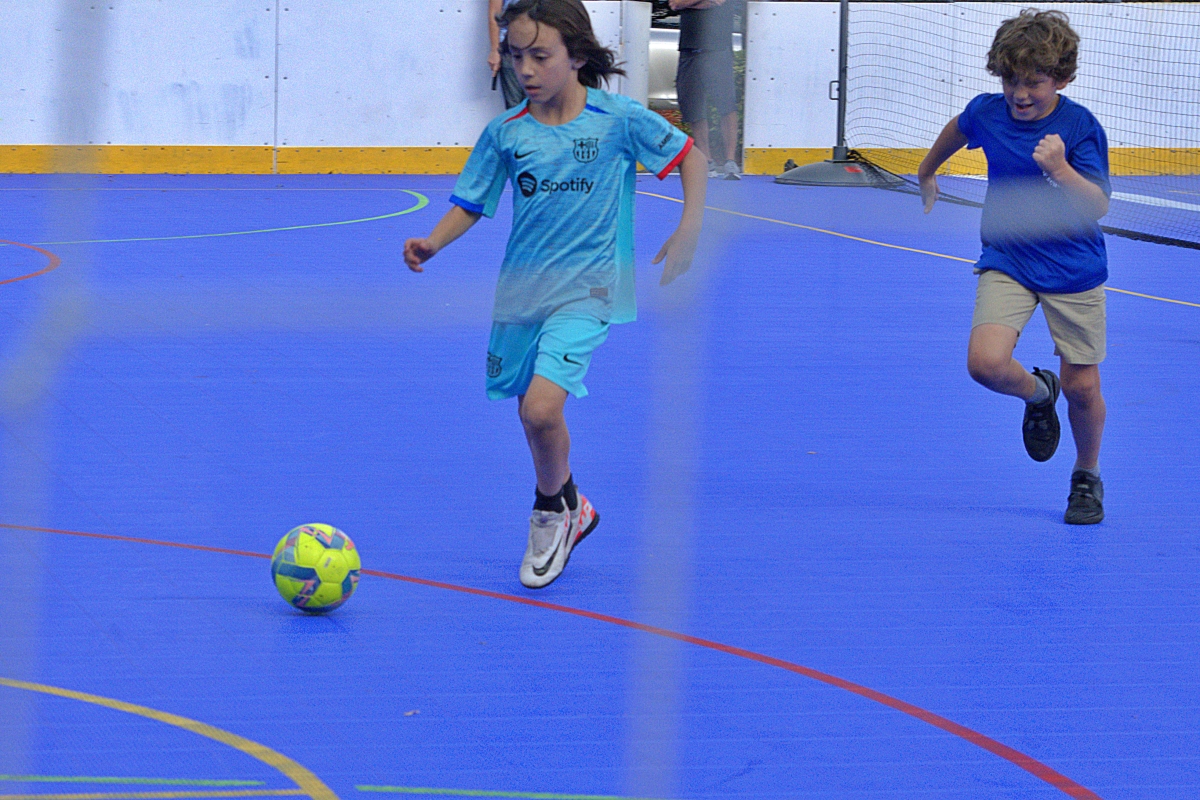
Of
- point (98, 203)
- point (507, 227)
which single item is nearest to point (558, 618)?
point (507, 227)

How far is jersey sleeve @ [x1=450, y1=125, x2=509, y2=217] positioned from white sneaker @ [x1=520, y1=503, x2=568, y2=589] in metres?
0.70

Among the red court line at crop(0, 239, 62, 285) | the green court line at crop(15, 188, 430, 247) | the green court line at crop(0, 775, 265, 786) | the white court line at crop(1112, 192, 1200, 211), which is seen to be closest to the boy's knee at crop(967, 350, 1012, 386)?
the green court line at crop(0, 775, 265, 786)

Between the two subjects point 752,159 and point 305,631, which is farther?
point 752,159

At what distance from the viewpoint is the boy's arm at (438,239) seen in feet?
10.3

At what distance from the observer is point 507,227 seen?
998 centimetres

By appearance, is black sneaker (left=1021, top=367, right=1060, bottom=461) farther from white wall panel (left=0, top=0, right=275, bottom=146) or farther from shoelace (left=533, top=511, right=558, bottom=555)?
white wall panel (left=0, top=0, right=275, bottom=146)

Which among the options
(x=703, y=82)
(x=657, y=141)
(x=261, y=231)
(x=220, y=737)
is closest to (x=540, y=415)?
(x=657, y=141)

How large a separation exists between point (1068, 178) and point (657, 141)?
0.99 metres

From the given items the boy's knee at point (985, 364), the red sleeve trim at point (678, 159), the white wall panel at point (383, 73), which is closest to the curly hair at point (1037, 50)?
the boy's knee at point (985, 364)

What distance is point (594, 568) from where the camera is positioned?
3.42m

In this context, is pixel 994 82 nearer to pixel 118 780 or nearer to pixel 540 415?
pixel 540 415

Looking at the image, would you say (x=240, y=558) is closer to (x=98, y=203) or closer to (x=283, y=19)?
(x=98, y=203)

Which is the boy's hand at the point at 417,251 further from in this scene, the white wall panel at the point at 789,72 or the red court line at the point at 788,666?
the white wall panel at the point at 789,72

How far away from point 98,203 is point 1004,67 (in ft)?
26.8
